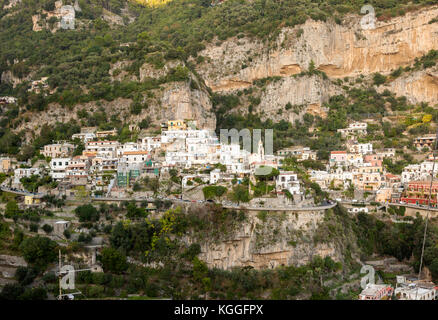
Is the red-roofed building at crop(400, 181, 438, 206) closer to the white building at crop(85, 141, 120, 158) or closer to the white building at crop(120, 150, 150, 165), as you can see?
the white building at crop(120, 150, 150, 165)

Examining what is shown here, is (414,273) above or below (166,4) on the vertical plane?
below

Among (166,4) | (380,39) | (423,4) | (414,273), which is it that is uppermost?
(166,4)

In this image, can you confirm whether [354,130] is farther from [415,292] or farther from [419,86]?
[415,292]

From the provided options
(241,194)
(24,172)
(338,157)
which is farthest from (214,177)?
(338,157)

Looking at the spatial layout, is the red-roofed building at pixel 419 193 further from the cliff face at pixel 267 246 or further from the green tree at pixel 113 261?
the green tree at pixel 113 261

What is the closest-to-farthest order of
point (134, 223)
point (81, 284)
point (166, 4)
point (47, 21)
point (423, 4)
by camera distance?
point (81, 284)
point (134, 223)
point (423, 4)
point (47, 21)
point (166, 4)
